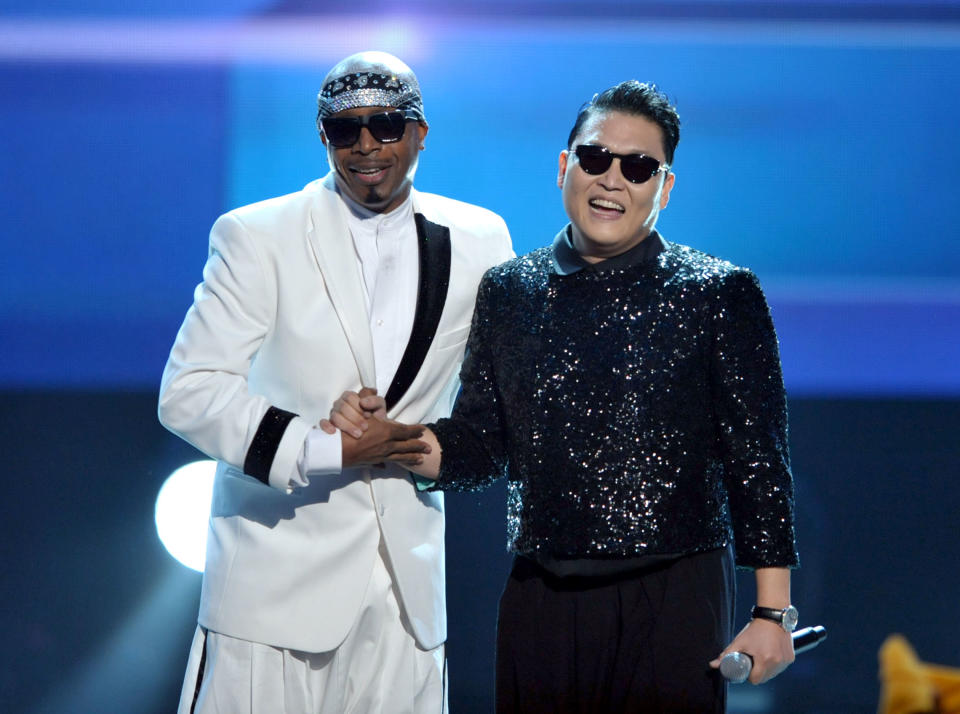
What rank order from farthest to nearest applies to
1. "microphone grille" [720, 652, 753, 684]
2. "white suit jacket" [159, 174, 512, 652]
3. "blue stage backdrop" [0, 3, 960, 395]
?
"blue stage backdrop" [0, 3, 960, 395]
"white suit jacket" [159, 174, 512, 652]
"microphone grille" [720, 652, 753, 684]

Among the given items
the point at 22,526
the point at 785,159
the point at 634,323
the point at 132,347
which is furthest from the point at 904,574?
the point at 22,526

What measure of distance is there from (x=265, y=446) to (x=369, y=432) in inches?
7.6

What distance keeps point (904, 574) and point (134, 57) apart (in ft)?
8.22

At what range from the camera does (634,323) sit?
212 cm

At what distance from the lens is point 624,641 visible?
2.07m

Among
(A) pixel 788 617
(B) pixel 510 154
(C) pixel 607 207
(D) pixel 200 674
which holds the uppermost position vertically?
(B) pixel 510 154

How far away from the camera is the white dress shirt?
237cm

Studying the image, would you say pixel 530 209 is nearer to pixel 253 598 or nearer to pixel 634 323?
pixel 634 323

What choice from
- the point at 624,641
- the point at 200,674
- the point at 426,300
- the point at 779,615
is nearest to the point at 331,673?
the point at 200,674

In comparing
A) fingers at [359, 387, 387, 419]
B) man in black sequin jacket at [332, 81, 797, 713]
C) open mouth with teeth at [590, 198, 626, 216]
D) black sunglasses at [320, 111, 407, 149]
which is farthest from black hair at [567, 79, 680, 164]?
fingers at [359, 387, 387, 419]

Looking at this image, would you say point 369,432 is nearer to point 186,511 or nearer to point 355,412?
point 355,412

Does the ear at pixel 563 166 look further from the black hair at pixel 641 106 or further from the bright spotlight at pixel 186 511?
the bright spotlight at pixel 186 511

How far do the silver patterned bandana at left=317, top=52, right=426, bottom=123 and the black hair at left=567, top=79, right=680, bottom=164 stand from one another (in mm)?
358

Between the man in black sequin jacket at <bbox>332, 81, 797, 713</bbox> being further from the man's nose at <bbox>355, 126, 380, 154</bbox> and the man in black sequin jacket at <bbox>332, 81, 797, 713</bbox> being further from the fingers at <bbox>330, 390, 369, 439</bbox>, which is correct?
the man's nose at <bbox>355, 126, 380, 154</bbox>
